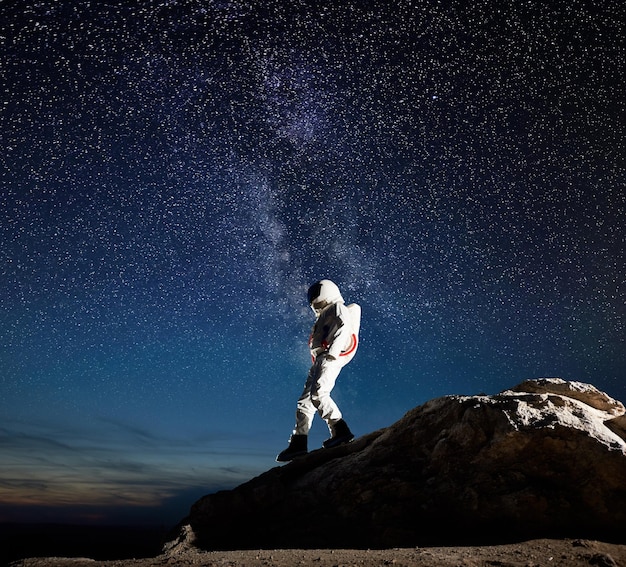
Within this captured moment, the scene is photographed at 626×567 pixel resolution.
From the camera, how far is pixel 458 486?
4.77 m

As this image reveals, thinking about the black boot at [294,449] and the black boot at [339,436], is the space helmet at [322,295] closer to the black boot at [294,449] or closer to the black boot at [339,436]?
the black boot at [339,436]

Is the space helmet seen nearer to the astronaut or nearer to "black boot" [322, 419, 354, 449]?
the astronaut

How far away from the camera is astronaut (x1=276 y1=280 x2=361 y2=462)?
22.7 ft

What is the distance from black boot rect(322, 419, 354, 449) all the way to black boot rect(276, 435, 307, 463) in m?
0.38

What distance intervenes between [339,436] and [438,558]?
380 cm

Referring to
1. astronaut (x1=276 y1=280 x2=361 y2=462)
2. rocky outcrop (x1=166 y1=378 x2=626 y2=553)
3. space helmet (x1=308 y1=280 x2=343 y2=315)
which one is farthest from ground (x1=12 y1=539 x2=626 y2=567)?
space helmet (x1=308 y1=280 x2=343 y2=315)

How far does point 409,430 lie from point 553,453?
1.83 metres

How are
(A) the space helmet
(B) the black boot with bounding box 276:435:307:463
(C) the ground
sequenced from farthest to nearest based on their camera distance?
(A) the space helmet < (B) the black boot with bounding box 276:435:307:463 < (C) the ground

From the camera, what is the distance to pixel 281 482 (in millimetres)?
6332

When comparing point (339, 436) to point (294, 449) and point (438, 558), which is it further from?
point (438, 558)

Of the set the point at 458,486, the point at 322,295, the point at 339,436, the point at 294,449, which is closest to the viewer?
the point at 458,486

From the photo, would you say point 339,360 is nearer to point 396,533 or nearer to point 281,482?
point 281,482

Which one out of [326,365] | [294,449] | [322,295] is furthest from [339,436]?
[322,295]

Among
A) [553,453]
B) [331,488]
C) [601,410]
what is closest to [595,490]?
[553,453]
